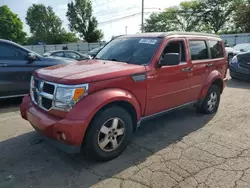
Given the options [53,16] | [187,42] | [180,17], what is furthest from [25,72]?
[53,16]

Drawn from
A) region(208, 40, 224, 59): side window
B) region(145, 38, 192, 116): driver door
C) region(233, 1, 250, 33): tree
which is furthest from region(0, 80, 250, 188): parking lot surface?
region(233, 1, 250, 33): tree

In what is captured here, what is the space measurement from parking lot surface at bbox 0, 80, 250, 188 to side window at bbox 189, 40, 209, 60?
1.30m

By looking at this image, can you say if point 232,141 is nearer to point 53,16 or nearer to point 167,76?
point 167,76

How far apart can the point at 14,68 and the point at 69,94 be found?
12.4 ft

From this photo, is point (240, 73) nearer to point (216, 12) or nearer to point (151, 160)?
point (151, 160)

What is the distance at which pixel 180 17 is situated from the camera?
184 feet

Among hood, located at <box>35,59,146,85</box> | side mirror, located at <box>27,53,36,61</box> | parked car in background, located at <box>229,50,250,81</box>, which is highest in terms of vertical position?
side mirror, located at <box>27,53,36,61</box>

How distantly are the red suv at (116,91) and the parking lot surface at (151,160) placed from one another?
32cm

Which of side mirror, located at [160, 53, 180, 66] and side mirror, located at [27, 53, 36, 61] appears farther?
side mirror, located at [27, 53, 36, 61]

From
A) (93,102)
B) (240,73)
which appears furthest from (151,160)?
(240,73)

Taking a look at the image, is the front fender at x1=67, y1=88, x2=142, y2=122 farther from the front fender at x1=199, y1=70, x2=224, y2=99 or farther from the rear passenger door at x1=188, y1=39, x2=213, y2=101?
the front fender at x1=199, y1=70, x2=224, y2=99

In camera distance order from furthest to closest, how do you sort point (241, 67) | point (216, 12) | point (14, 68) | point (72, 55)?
1. point (216, 12)
2. point (72, 55)
3. point (241, 67)
4. point (14, 68)

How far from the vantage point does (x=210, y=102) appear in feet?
17.0

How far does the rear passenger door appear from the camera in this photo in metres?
4.50
